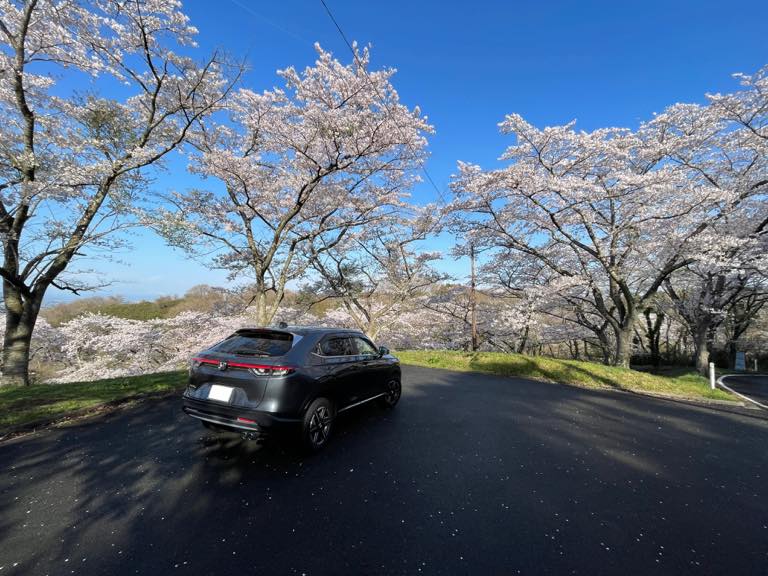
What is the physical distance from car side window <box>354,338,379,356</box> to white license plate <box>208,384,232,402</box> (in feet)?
6.42

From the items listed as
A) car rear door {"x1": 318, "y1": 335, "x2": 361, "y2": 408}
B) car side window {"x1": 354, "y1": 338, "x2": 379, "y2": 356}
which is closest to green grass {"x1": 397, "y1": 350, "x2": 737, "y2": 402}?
car side window {"x1": 354, "y1": 338, "x2": 379, "y2": 356}

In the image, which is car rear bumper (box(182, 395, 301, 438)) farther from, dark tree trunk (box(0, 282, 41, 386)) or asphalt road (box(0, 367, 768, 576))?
dark tree trunk (box(0, 282, 41, 386))

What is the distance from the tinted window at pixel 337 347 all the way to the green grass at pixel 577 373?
6886mm

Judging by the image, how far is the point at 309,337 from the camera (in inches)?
158

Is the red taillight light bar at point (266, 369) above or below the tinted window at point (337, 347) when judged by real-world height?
below

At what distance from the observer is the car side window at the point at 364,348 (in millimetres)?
4950

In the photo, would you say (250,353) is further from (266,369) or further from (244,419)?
(244,419)

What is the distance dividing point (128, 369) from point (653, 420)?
25256 millimetres

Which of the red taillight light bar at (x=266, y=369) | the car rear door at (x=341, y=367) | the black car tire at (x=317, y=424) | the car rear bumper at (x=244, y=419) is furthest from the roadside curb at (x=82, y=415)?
the car rear door at (x=341, y=367)

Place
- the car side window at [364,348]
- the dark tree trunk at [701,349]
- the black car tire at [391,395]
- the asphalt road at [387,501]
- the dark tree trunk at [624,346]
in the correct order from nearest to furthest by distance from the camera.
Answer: the asphalt road at [387,501], the car side window at [364,348], the black car tire at [391,395], the dark tree trunk at [624,346], the dark tree trunk at [701,349]

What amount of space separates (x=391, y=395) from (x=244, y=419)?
2914 millimetres

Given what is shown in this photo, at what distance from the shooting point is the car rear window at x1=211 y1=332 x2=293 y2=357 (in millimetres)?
3697

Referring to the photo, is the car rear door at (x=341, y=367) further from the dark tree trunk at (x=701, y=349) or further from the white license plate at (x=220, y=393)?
the dark tree trunk at (x=701, y=349)

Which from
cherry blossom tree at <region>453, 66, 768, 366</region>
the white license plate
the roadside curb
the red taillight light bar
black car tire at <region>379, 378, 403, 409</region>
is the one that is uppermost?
cherry blossom tree at <region>453, 66, 768, 366</region>
